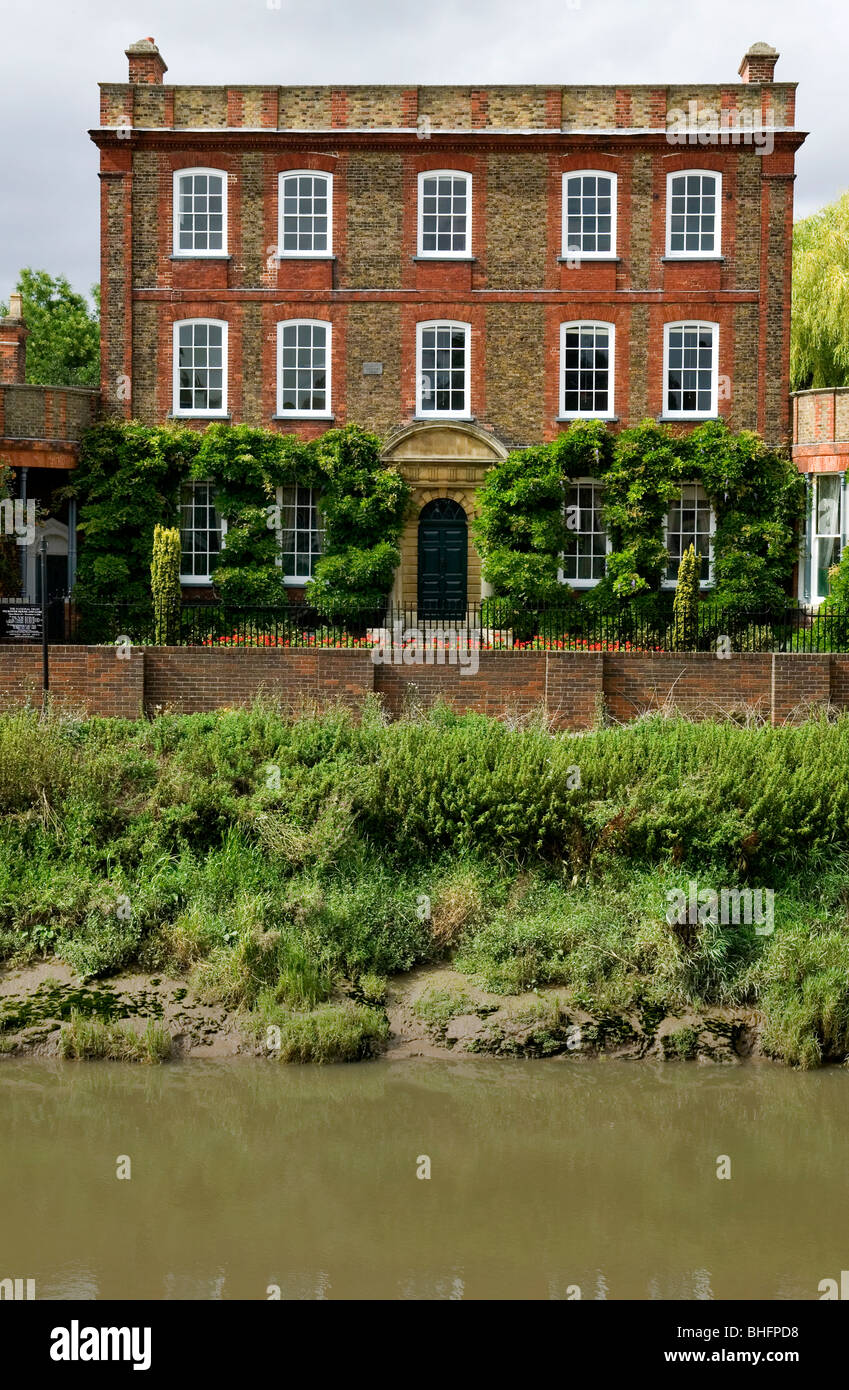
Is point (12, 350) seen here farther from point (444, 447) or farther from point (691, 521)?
point (691, 521)

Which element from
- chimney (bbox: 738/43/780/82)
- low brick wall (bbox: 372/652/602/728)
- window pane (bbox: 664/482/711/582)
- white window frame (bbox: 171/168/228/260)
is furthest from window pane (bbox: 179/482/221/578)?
chimney (bbox: 738/43/780/82)

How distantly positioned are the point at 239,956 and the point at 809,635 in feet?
37.8

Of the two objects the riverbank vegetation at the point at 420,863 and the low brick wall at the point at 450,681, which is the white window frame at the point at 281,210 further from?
the riverbank vegetation at the point at 420,863

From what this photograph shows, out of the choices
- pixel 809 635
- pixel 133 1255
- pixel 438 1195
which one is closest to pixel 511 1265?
pixel 438 1195

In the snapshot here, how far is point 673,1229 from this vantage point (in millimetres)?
9352

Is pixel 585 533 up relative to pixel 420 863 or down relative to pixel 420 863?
up

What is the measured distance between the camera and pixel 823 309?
29.2 m

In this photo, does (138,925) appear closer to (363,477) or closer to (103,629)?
(103,629)

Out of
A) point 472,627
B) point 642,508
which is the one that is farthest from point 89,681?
point 642,508

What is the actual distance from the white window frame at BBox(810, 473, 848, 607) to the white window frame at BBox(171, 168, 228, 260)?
1172cm

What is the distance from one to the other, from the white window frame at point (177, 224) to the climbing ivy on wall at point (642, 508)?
6556 millimetres

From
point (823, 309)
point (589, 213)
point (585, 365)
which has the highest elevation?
point (589, 213)

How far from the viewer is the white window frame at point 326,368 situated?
24.7 m

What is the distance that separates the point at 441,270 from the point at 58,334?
772 inches
